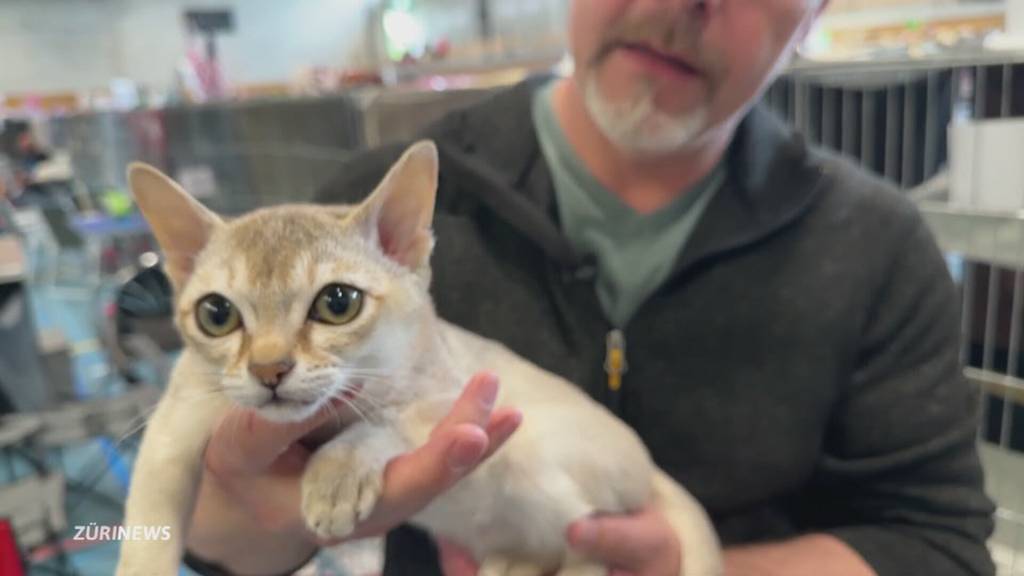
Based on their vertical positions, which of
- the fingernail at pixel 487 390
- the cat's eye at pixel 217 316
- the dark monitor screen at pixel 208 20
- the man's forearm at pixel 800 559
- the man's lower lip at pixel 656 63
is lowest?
the man's forearm at pixel 800 559

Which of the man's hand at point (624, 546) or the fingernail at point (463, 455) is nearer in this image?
the fingernail at point (463, 455)

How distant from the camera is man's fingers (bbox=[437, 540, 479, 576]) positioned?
80 centimetres

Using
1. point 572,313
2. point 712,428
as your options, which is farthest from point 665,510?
point 572,313

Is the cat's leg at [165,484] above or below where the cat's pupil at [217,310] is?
below

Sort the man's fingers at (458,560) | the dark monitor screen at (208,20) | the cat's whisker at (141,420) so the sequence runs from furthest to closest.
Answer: the dark monitor screen at (208,20), the man's fingers at (458,560), the cat's whisker at (141,420)

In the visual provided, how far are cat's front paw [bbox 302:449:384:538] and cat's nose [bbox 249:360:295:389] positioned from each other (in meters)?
0.09

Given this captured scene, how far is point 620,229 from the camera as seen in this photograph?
37.3 inches

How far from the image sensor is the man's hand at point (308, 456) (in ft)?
1.92

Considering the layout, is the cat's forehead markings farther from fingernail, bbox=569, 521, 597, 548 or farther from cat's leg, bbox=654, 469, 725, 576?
cat's leg, bbox=654, 469, 725, 576

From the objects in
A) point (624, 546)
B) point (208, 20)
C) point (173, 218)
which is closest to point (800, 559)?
point (624, 546)

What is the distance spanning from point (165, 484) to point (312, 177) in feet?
4.79

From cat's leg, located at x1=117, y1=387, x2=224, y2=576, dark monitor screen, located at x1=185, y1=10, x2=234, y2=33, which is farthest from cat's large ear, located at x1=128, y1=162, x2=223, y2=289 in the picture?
dark monitor screen, located at x1=185, y1=10, x2=234, y2=33

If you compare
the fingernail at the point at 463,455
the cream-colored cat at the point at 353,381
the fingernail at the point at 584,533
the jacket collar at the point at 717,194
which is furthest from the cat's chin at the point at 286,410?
the jacket collar at the point at 717,194

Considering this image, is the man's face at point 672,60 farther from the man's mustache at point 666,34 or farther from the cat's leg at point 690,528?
the cat's leg at point 690,528
